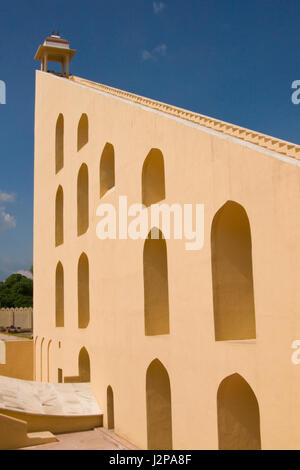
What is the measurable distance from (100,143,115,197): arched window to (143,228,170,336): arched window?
112 inches

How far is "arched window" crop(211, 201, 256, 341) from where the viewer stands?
714 cm

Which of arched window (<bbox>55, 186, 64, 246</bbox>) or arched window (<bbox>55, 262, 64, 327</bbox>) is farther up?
arched window (<bbox>55, 186, 64, 246</bbox>)

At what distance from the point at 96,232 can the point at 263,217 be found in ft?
20.6

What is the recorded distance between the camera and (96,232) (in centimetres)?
1176

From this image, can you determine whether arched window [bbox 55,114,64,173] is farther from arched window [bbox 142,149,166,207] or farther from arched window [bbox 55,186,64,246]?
arched window [bbox 142,149,166,207]

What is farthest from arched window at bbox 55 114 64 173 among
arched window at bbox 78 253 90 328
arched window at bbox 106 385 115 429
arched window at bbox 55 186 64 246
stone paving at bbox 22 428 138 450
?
stone paving at bbox 22 428 138 450

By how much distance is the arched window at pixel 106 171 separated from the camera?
11727 mm

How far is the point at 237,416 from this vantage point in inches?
275

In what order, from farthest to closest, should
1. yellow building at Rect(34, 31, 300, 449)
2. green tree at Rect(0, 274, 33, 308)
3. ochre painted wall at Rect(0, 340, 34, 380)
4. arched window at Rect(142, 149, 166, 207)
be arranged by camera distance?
green tree at Rect(0, 274, 33, 308) < ochre painted wall at Rect(0, 340, 34, 380) < arched window at Rect(142, 149, 166, 207) < yellow building at Rect(34, 31, 300, 449)

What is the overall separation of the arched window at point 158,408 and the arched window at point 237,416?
2062 mm

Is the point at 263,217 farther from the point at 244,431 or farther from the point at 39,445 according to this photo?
the point at 39,445

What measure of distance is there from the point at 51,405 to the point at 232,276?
18.2 ft

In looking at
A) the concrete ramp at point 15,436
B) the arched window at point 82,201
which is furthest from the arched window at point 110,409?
the arched window at point 82,201

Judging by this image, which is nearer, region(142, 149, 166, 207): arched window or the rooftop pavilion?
region(142, 149, 166, 207): arched window
